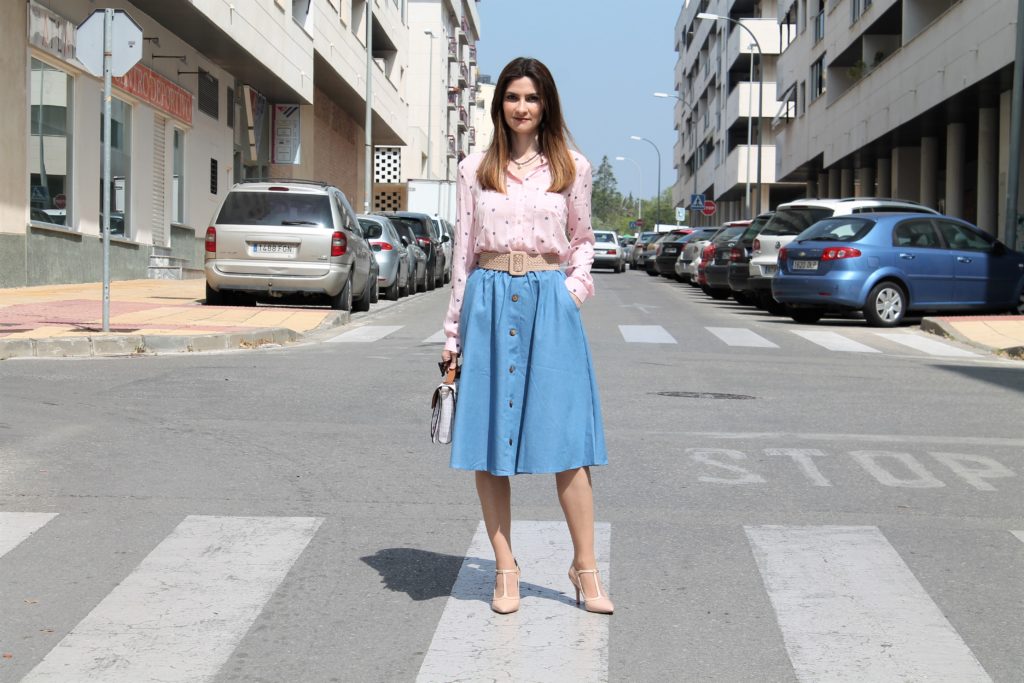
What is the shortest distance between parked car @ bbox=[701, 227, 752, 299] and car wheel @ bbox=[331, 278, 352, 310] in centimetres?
863

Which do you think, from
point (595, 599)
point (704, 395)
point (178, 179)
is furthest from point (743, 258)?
point (595, 599)

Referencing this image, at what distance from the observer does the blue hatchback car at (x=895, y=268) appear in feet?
63.6

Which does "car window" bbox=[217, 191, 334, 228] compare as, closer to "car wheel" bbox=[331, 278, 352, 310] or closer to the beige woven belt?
"car wheel" bbox=[331, 278, 352, 310]

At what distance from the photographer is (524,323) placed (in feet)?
15.5

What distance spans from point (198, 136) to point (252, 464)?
27098 mm

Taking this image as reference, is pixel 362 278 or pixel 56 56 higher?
pixel 56 56

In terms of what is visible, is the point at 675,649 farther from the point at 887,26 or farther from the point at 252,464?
the point at 887,26

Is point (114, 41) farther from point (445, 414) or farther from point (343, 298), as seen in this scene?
point (445, 414)

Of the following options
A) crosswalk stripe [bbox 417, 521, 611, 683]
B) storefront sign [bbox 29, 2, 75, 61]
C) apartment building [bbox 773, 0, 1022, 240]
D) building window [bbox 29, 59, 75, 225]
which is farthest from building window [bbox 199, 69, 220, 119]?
crosswalk stripe [bbox 417, 521, 611, 683]

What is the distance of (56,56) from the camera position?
22875 millimetres

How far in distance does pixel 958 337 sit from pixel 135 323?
9.81m

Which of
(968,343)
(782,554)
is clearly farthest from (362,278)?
(782,554)

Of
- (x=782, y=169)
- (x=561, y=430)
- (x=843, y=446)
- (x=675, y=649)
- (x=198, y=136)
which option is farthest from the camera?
(x=782, y=169)

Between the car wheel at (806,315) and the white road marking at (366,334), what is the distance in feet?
20.4
